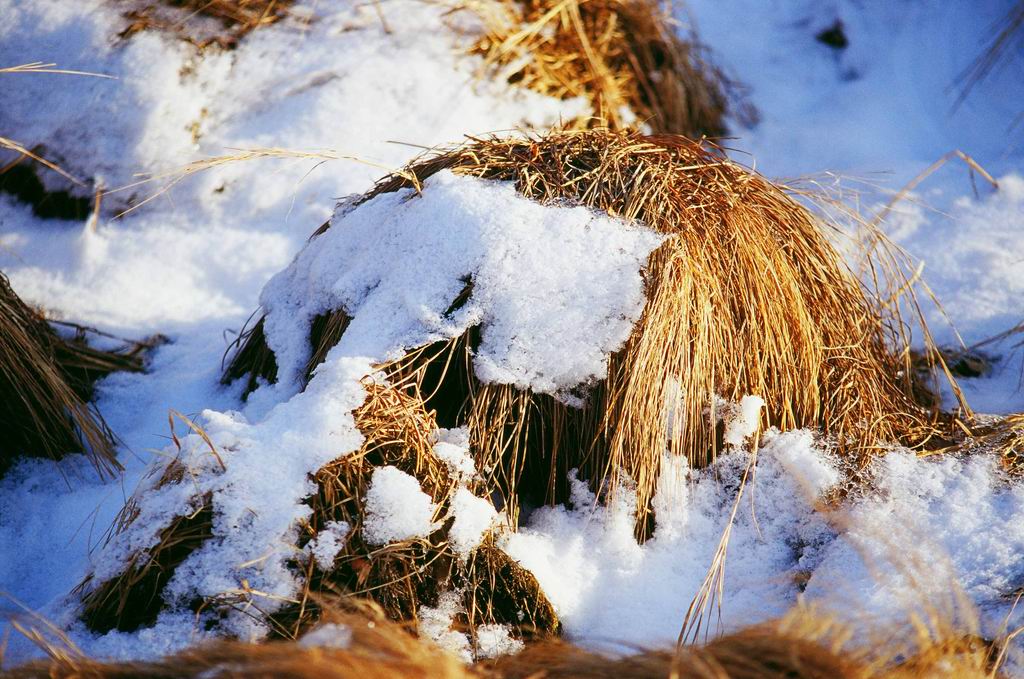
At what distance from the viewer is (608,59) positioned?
11.3 feet

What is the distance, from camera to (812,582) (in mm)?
1688

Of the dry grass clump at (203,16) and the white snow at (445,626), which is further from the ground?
the dry grass clump at (203,16)

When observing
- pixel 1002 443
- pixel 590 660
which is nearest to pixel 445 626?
pixel 590 660

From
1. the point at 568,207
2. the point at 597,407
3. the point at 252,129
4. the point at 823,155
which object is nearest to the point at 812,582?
the point at 597,407

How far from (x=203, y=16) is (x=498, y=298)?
2462 millimetres

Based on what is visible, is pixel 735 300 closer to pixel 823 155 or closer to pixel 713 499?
pixel 713 499

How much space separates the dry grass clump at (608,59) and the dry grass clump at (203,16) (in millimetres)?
971

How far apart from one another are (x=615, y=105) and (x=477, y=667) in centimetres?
264

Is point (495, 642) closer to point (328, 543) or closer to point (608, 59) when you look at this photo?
point (328, 543)

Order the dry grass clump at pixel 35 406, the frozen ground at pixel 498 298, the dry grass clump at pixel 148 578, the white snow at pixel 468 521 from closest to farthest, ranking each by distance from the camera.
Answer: the dry grass clump at pixel 148 578
the white snow at pixel 468 521
the frozen ground at pixel 498 298
the dry grass clump at pixel 35 406

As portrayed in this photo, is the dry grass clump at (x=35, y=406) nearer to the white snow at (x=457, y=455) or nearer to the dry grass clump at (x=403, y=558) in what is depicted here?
the dry grass clump at (x=403, y=558)

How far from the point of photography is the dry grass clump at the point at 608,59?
132 inches

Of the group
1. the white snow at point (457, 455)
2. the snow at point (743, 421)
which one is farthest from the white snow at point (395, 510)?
the snow at point (743, 421)

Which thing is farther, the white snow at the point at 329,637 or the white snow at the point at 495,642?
Answer: the white snow at the point at 495,642
